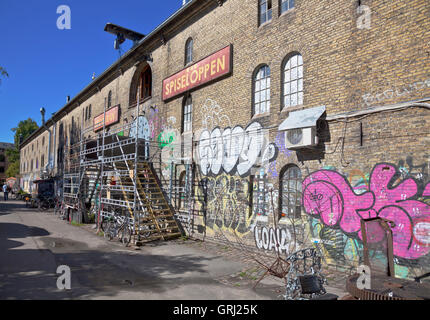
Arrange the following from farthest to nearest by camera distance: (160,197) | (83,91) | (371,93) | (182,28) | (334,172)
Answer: (83,91)
(182,28)
(160,197)
(334,172)
(371,93)

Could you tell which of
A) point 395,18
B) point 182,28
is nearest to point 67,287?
point 395,18

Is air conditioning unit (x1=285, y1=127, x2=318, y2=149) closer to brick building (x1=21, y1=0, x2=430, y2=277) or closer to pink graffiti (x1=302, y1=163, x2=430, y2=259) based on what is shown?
brick building (x1=21, y1=0, x2=430, y2=277)

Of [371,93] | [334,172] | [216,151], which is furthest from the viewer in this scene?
[216,151]

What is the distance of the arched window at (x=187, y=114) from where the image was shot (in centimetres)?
1370

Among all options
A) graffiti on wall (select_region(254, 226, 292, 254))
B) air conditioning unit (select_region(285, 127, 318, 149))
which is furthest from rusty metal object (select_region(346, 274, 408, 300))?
graffiti on wall (select_region(254, 226, 292, 254))

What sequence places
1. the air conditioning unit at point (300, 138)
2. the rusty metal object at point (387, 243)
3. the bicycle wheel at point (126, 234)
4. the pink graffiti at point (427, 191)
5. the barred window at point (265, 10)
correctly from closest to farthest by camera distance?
the rusty metal object at point (387, 243), the pink graffiti at point (427, 191), the air conditioning unit at point (300, 138), the barred window at point (265, 10), the bicycle wheel at point (126, 234)

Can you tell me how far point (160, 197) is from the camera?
42.7ft

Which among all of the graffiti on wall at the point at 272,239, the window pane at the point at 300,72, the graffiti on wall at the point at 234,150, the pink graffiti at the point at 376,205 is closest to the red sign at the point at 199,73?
the graffiti on wall at the point at 234,150

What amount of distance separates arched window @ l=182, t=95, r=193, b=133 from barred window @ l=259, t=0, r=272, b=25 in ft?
15.2

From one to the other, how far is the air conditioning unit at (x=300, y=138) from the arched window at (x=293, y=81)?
1.13 m

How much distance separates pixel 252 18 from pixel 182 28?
472cm

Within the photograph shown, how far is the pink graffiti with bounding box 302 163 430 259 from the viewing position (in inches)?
249

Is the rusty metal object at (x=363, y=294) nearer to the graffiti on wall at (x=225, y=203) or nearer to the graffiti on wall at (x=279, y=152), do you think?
the graffiti on wall at (x=279, y=152)

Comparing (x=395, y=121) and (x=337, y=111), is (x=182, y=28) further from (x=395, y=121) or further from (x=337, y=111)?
(x=395, y=121)
